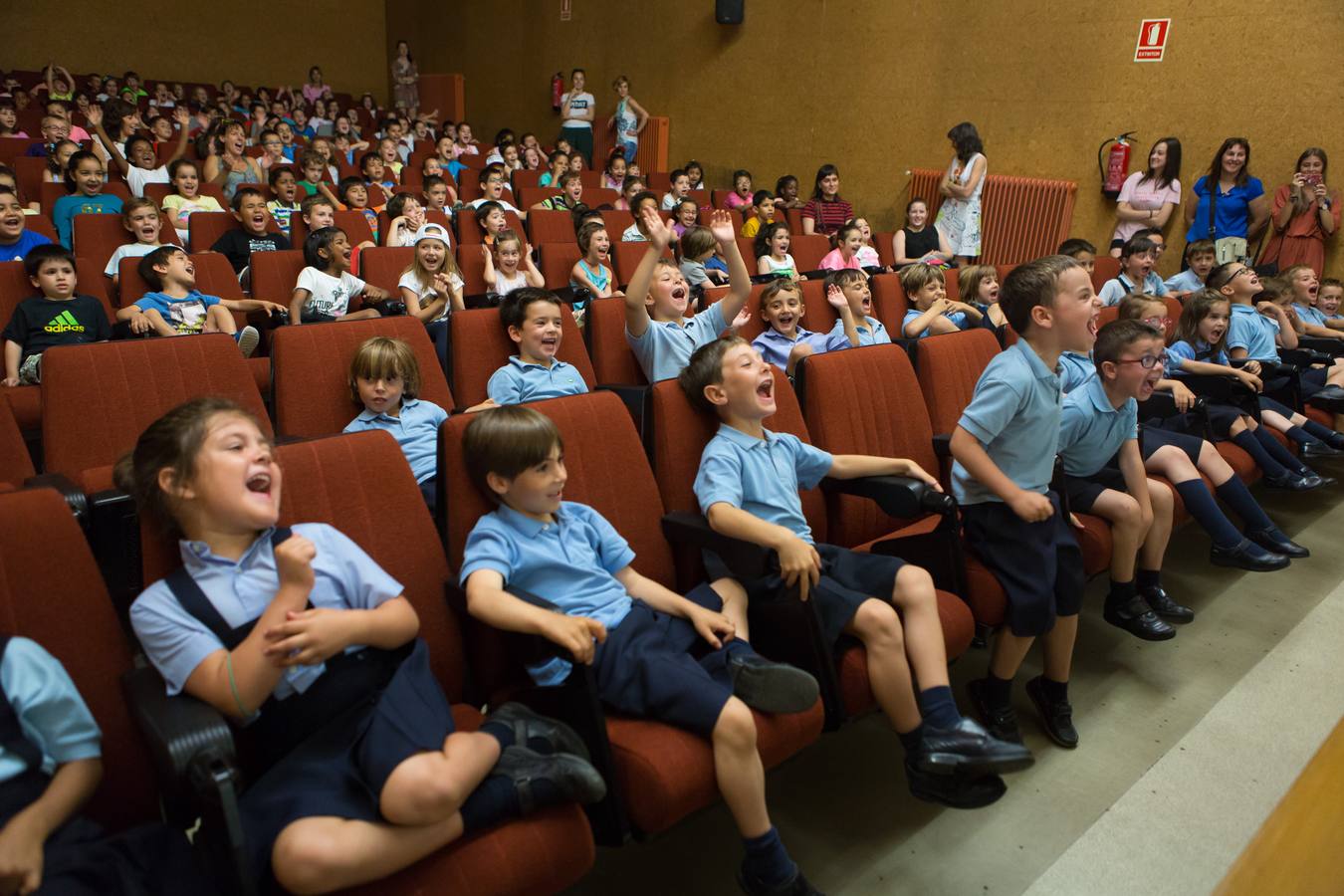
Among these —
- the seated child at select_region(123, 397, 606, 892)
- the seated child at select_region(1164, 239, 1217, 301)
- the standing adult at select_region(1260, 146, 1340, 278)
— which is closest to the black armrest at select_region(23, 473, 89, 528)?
the seated child at select_region(123, 397, 606, 892)

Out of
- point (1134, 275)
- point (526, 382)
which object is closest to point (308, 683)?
point (526, 382)

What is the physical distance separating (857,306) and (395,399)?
1748 mm

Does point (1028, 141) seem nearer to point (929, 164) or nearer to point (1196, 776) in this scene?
point (929, 164)

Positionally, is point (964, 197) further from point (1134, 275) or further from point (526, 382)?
point (526, 382)

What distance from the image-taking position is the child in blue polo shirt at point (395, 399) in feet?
6.79

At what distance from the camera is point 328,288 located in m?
3.08

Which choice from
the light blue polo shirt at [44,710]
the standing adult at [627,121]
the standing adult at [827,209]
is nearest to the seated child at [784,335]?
the light blue polo shirt at [44,710]

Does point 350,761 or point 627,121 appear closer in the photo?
point 350,761

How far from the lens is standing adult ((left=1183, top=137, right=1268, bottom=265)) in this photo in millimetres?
5211

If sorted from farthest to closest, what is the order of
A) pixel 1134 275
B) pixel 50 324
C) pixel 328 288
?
pixel 1134 275 < pixel 328 288 < pixel 50 324

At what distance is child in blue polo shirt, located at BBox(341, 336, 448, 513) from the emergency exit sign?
5606 mm

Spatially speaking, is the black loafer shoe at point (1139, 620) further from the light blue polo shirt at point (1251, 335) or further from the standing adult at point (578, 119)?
the standing adult at point (578, 119)

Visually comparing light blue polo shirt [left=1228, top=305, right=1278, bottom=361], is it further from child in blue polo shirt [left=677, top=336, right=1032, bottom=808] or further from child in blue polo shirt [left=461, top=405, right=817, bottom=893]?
child in blue polo shirt [left=461, top=405, right=817, bottom=893]

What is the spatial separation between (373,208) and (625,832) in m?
4.82
